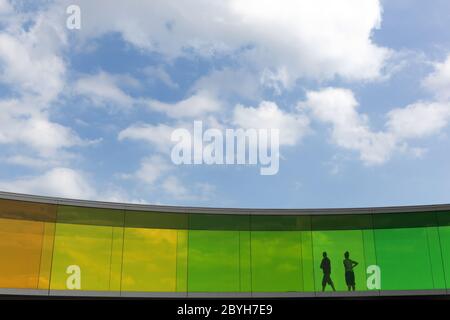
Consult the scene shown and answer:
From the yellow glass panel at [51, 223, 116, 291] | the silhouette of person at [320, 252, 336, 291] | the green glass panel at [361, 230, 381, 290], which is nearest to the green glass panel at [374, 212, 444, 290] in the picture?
the green glass panel at [361, 230, 381, 290]

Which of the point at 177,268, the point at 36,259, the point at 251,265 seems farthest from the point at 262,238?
the point at 36,259

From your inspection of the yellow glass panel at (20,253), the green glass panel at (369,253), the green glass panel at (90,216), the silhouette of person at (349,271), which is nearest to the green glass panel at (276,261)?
the silhouette of person at (349,271)

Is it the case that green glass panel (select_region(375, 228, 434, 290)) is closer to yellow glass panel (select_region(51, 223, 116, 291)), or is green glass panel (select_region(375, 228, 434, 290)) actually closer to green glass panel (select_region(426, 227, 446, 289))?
green glass panel (select_region(426, 227, 446, 289))

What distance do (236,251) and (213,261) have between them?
95cm

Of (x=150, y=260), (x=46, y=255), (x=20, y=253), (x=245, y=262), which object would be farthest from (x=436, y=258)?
(x=20, y=253)

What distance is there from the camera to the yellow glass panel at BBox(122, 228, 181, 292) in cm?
2027

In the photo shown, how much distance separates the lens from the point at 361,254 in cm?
2109

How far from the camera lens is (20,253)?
1902 cm

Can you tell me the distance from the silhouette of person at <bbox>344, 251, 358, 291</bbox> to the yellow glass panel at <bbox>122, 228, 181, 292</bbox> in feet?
20.6

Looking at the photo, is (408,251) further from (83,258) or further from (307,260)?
(83,258)

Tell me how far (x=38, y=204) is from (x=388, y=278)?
41.7 feet
